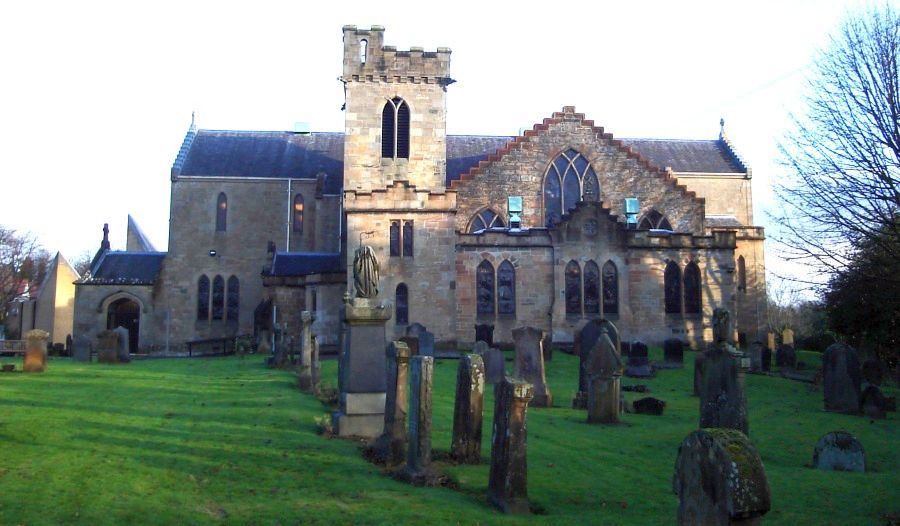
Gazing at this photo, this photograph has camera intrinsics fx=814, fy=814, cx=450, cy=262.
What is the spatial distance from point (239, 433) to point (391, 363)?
2.86m

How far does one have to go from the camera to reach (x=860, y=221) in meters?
17.8

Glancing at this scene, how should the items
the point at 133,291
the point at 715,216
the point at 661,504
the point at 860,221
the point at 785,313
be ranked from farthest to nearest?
the point at 785,313, the point at 715,216, the point at 133,291, the point at 860,221, the point at 661,504

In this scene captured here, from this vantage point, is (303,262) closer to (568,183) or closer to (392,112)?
(392,112)

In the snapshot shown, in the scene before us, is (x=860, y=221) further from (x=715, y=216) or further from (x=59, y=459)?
(x=715, y=216)

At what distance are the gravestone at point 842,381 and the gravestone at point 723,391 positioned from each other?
687 centimetres

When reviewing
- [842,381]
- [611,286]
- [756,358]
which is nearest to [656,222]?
[611,286]

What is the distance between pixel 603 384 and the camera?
17.1 meters

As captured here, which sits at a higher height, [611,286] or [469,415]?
[611,286]

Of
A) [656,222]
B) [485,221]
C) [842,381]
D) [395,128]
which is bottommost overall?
[842,381]

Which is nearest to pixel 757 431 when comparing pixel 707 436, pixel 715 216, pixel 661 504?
pixel 661 504

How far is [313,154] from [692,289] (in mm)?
25933

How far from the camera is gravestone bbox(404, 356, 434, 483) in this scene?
11.3 meters

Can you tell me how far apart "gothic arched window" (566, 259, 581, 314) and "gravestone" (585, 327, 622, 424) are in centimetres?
2152

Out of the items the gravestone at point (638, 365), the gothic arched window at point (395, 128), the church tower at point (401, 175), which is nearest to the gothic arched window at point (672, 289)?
the gravestone at point (638, 365)
